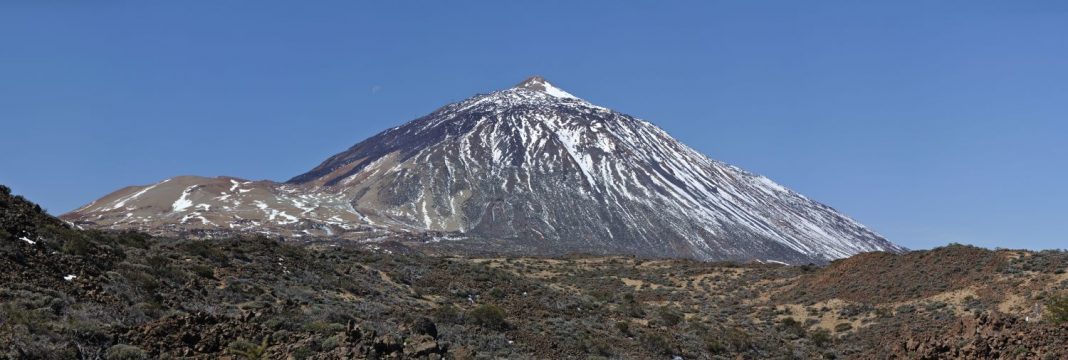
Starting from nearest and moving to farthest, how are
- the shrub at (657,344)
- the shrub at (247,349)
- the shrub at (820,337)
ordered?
the shrub at (247,349) → the shrub at (657,344) → the shrub at (820,337)

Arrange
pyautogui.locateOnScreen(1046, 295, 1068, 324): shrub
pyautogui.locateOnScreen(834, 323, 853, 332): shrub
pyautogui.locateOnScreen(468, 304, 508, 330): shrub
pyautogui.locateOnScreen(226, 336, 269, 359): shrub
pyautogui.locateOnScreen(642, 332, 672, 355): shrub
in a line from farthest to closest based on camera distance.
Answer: pyautogui.locateOnScreen(834, 323, 853, 332): shrub → pyautogui.locateOnScreen(642, 332, 672, 355): shrub → pyautogui.locateOnScreen(468, 304, 508, 330): shrub → pyautogui.locateOnScreen(1046, 295, 1068, 324): shrub → pyautogui.locateOnScreen(226, 336, 269, 359): shrub

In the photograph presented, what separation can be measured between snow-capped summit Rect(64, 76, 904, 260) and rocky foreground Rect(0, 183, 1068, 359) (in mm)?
67928

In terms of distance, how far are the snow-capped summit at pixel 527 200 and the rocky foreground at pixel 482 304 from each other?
223 feet

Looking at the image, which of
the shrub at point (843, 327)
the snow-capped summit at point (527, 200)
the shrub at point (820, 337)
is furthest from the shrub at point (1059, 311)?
the snow-capped summit at point (527, 200)

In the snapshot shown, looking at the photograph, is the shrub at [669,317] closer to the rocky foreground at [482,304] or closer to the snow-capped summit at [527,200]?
the rocky foreground at [482,304]

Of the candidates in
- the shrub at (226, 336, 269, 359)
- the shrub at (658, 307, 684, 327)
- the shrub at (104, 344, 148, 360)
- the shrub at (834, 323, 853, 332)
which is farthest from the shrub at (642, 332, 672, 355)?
the shrub at (104, 344, 148, 360)

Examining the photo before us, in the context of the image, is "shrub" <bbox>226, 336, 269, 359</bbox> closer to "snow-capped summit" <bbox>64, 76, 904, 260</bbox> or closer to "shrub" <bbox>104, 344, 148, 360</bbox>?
"shrub" <bbox>104, 344, 148, 360</bbox>

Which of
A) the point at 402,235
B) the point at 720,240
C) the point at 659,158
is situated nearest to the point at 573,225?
the point at 720,240

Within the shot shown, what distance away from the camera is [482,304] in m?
28.5

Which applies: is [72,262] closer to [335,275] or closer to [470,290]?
[335,275]

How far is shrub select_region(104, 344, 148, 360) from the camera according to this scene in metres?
12.9

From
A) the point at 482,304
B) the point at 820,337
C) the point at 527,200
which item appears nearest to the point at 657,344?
the point at 482,304

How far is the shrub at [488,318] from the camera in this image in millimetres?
23516

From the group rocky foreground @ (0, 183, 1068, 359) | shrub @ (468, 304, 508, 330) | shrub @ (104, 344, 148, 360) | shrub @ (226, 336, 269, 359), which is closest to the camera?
shrub @ (104, 344, 148, 360)
